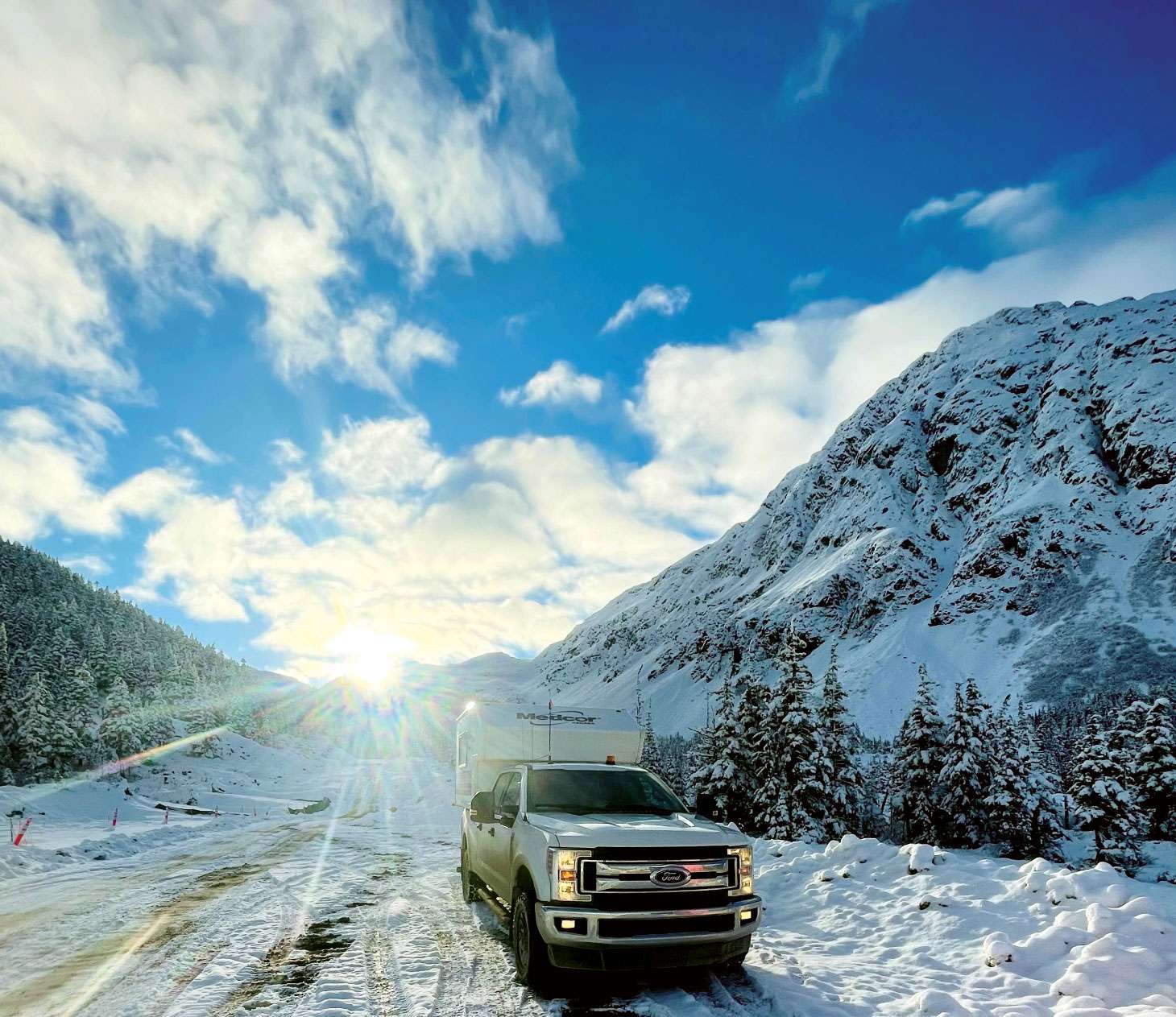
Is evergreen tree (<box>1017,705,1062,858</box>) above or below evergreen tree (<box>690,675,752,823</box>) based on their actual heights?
below

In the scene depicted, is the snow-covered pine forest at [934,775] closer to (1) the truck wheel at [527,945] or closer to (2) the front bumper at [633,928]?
(1) the truck wheel at [527,945]

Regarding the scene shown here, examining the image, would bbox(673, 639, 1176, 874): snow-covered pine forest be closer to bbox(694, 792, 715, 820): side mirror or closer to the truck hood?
bbox(694, 792, 715, 820): side mirror

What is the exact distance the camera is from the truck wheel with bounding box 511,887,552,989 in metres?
6.11

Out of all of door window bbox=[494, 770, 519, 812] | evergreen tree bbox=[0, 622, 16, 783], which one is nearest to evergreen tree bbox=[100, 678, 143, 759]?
evergreen tree bbox=[0, 622, 16, 783]

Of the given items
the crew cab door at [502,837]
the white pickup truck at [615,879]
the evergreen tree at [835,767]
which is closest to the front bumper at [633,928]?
the white pickup truck at [615,879]

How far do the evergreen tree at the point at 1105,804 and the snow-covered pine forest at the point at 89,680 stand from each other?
2495 inches

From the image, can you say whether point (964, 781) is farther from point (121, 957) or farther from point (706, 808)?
point (121, 957)

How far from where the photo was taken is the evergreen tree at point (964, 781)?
33.6m

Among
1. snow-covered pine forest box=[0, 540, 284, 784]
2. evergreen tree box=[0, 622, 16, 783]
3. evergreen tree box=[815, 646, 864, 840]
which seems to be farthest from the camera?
snow-covered pine forest box=[0, 540, 284, 784]

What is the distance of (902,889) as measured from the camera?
884 cm

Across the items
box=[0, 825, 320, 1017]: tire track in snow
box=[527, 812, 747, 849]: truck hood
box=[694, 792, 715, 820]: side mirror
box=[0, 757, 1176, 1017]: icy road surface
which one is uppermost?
box=[694, 792, 715, 820]: side mirror

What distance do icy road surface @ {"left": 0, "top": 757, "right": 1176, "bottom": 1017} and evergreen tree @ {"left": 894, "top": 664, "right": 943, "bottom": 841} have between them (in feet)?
91.1

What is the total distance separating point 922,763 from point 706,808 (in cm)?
3371

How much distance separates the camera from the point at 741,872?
6367 mm
